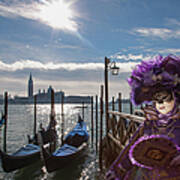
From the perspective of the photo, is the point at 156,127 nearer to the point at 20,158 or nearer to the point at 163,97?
the point at 163,97

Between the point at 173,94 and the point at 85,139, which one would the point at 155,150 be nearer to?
the point at 173,94

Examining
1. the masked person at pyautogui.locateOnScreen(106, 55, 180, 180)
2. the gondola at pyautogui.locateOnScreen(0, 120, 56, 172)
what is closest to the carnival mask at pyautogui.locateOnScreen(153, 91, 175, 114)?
the masked person at pyautogui.locateOnScreen(106, 55, 180, 180)

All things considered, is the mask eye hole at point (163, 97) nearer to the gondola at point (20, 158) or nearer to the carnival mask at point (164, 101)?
the carnival mask at point (164, 101)

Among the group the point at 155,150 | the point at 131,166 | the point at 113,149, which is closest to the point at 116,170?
the point at 131,166

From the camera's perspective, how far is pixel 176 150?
1.19m

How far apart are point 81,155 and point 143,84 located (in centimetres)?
797

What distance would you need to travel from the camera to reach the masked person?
1.21 meters

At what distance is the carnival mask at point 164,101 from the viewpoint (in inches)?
52.5

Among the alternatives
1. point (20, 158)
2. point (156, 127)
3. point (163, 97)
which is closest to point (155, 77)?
point (163, 97)

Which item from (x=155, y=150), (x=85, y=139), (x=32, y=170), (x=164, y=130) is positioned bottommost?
(x=32, y=170)

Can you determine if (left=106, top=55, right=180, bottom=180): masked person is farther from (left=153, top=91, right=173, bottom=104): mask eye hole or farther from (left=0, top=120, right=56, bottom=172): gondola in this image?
(left=0, top=120, right=56, bottom=172): gondola

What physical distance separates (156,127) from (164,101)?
0.17 m

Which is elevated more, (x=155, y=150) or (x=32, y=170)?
(x=155, y=150)

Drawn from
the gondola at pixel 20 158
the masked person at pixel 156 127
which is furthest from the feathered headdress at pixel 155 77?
the gondola at pixel 20 158
